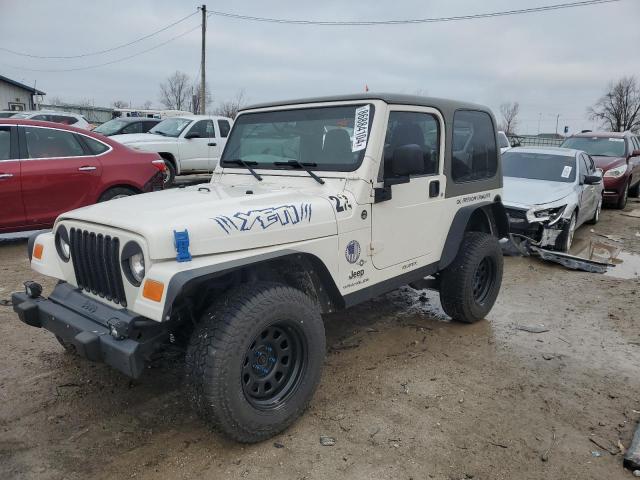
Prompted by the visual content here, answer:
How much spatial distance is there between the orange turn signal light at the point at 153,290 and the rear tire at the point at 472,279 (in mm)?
2738

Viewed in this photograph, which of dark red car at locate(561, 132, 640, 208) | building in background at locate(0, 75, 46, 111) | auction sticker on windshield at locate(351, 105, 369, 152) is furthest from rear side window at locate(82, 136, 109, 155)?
building in background at locate(0, 75, 46, 111)

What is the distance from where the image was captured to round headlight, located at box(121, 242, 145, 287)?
2.41 meters

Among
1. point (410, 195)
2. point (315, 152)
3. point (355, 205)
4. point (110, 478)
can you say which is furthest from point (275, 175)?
point (110, 478)

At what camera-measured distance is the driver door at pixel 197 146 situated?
11.5 meters

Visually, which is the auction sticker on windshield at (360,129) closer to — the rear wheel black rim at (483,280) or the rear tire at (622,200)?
the rear wheel black rim at (483,280)

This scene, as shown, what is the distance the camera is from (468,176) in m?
4.25

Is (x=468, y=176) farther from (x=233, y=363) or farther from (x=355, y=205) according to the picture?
(x=233, y=363)

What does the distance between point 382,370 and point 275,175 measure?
5.42 feet

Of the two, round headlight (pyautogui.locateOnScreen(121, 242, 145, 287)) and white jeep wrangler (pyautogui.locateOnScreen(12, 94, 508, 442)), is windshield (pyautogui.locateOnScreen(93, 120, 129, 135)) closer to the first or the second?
white jeep wrangler (pyautogui.locateOnScreen(12, 94, 508, 442))

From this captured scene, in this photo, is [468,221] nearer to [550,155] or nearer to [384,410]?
[384,410]

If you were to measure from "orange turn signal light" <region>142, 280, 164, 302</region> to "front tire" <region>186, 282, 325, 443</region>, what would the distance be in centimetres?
34

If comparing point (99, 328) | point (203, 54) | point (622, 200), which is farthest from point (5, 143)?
point (203, 54)

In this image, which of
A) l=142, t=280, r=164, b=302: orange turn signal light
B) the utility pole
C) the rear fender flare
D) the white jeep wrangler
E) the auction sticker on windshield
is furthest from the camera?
the utility pole

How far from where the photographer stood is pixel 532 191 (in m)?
7.46
